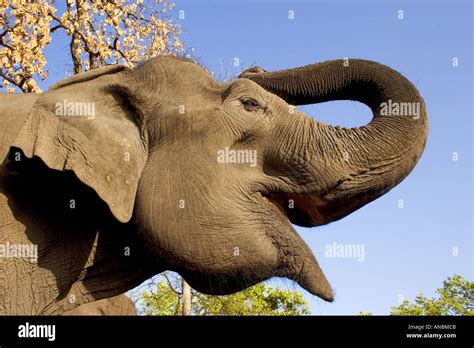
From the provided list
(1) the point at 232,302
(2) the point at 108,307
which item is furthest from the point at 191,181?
(1) the point at 232,302

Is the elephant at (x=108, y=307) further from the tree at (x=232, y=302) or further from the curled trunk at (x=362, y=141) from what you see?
the tree at (x=232, y=302)

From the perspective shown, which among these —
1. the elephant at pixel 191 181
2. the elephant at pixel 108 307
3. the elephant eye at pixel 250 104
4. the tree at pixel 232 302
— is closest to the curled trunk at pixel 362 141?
the elephant at pixel 191 181

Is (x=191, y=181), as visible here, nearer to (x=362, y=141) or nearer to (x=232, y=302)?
(x=362, y=141)

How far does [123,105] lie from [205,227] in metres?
1.10

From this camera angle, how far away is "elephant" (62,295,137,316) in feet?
20.2

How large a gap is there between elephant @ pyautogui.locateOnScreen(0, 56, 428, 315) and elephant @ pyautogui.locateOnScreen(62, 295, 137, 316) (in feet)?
5.18

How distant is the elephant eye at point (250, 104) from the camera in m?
4.54

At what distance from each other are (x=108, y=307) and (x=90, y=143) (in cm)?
248

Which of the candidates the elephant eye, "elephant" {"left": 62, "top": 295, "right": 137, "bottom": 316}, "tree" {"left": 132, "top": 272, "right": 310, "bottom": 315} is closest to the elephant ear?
the elephant eye

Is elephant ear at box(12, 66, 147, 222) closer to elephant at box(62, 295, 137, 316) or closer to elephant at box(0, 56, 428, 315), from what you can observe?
elephant at box(0, 56, 428, 315)
